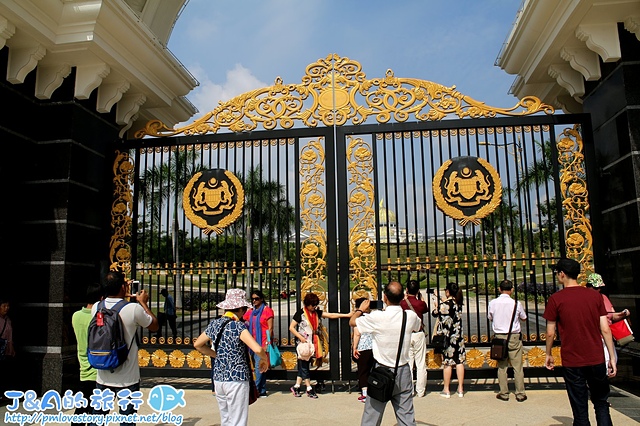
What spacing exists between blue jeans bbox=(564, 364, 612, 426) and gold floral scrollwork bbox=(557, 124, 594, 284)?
2.25 m

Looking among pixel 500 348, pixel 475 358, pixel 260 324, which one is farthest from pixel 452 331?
pixel 260 324

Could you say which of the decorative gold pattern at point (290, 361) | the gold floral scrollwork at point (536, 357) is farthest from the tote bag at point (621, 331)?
the decorative gold pattern at point (290, 361)

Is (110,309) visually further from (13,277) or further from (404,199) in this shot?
(404,199)

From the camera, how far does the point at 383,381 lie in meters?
3.14

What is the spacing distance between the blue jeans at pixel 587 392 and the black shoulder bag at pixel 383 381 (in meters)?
1.26

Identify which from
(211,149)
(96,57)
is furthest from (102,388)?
(96,57)

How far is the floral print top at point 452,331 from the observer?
526 centimetres

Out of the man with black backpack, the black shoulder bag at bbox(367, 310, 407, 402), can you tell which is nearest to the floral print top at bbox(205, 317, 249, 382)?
the man with black backpack

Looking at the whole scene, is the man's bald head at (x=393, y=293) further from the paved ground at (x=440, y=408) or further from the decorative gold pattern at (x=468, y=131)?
the decorative gold pattern at (x=468, y=131)

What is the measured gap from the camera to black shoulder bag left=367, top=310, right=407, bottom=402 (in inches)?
123

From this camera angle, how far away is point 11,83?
17.6 ft

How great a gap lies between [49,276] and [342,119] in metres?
3.76

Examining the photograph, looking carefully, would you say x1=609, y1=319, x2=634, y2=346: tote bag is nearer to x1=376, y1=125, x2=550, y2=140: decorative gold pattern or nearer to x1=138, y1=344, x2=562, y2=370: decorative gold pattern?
x1=138, y1=344, x2=562, y2=370: decorative gold pattern

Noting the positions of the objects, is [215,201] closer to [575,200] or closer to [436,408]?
[436,408]
